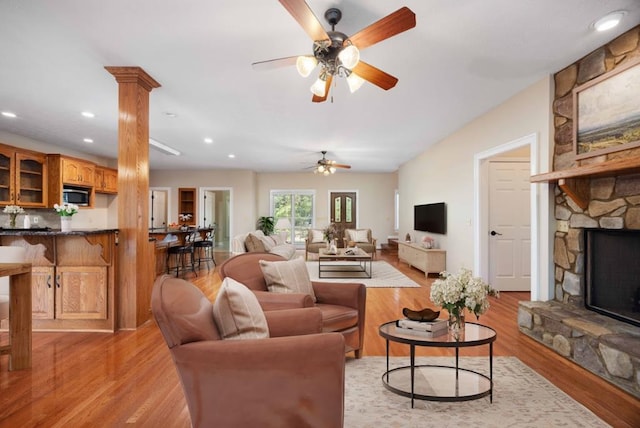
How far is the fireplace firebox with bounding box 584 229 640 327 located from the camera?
2.92 m

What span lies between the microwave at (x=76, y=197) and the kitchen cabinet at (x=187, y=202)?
3464 mm

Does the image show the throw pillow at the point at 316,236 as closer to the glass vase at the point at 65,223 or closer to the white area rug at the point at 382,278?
the white area rug at the point at 382,278

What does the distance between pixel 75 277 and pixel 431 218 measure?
244 inches

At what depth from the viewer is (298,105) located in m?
4.91

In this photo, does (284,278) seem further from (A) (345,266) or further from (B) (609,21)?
(A) (345,266)

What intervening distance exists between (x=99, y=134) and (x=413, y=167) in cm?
691

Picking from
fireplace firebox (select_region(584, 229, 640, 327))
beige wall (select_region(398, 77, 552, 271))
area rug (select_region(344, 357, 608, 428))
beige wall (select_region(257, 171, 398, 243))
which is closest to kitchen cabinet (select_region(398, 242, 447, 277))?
beige wall (select_region(398, 77, 552, 271))

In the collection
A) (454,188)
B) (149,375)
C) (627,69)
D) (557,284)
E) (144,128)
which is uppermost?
(627,69)

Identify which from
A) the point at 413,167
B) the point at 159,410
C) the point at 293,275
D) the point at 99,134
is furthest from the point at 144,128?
the point at 413,167

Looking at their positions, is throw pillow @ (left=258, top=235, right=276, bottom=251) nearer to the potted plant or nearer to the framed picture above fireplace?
the framed picture above fireplace

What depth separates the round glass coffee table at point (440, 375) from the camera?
2.22 m

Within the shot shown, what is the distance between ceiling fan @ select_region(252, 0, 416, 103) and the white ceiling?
0.99 ft

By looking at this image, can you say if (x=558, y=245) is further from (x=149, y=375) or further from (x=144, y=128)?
(x=144, y=128)

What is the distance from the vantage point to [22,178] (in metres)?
6.66
